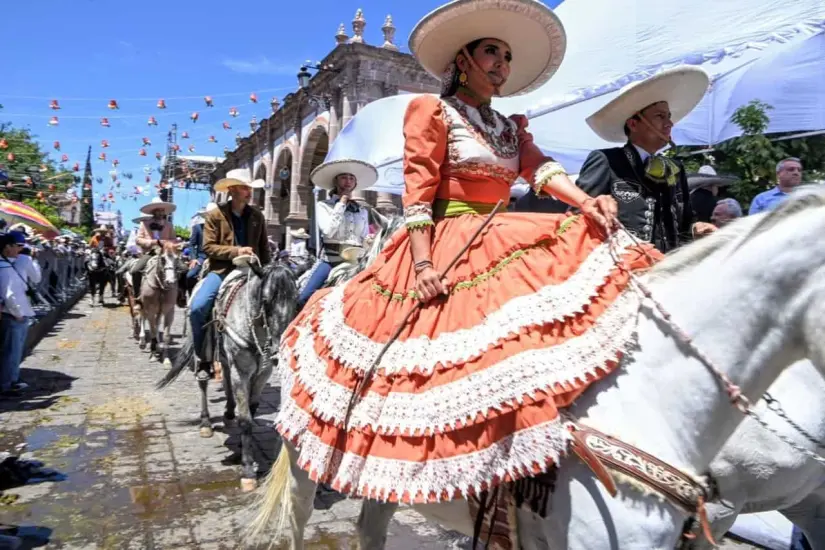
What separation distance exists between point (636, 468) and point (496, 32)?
70.9 inches

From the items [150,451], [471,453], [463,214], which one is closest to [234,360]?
[150,451]

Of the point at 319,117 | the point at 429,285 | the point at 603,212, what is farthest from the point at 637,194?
the point at 319,117

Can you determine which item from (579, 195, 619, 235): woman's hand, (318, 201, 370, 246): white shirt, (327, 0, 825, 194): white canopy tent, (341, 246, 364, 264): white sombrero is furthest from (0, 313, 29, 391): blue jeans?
(579, 195, 619, 235): woman's hand

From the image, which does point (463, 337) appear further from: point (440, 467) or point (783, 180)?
point (783, 180)

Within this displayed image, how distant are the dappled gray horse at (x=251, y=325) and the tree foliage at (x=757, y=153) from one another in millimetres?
3744

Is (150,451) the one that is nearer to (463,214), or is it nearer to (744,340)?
(463,214)

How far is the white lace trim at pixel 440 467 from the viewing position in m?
1.63

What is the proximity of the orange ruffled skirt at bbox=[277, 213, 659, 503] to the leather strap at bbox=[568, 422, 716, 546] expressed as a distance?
0.29 feet

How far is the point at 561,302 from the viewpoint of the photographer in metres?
1.79

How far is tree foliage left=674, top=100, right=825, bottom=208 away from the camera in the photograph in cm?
395

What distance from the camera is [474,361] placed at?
1831 mm

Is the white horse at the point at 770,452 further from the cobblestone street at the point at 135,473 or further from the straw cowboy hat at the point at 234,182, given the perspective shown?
the straw cowboy hat at the point at 234,182

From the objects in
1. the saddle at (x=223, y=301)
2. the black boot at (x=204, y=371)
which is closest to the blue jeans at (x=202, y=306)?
the saddle at (x=223, y=301)

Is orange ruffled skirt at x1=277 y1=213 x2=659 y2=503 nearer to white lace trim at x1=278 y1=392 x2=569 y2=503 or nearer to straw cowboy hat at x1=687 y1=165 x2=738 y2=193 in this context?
white lace trim at x1=278 y1=392 x2=569 y2=503
